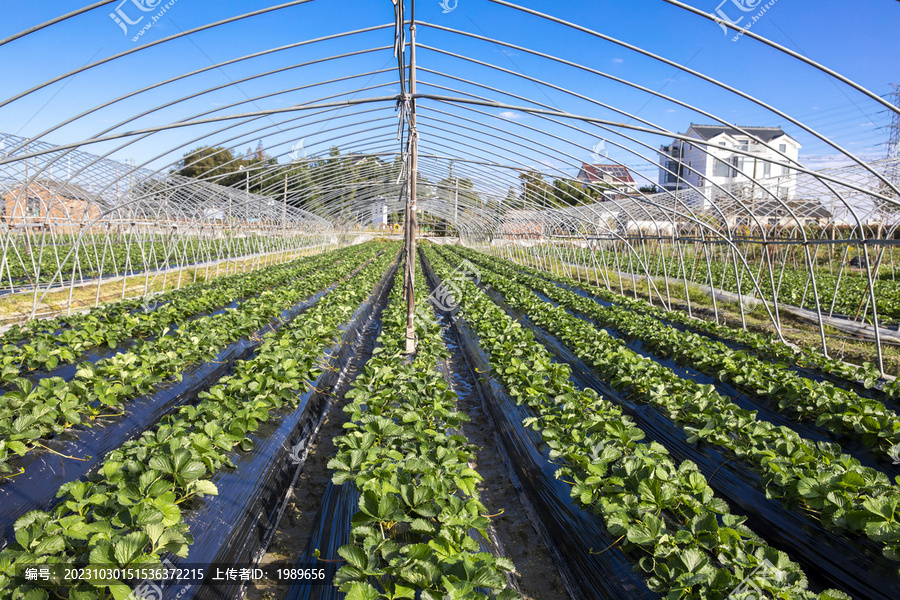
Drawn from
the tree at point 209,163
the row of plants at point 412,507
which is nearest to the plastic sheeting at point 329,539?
the row of plants at point 412,507

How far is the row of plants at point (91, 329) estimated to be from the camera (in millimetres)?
5133

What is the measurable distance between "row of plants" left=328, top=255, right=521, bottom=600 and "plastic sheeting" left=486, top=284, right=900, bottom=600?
1.89 meters

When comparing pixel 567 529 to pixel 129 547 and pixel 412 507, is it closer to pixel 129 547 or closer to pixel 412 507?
pixel 412 507

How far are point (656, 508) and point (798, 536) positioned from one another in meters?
1.12

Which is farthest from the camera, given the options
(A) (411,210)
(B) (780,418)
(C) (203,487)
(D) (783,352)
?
(A) (411,210)

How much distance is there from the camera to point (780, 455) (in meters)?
3.43

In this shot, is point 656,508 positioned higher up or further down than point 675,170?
further down

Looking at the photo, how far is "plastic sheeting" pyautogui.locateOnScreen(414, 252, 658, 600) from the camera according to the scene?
8.77ft

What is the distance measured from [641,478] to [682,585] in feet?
2.63
